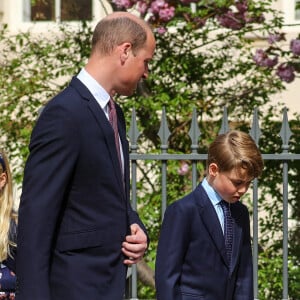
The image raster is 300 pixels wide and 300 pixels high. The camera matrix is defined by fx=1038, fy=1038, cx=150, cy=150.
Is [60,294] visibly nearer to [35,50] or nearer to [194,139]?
[194,139]

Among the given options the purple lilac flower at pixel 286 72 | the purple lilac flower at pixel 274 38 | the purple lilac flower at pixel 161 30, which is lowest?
the purple lilac flower at pixel 286 72

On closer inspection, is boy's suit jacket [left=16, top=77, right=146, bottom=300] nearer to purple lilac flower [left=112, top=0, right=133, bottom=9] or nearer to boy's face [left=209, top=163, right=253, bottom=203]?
boy's face [left=209, top=163, right=253, bottom=203]

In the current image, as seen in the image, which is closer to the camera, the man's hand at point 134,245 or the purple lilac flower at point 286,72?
the man's hand at point 134,245

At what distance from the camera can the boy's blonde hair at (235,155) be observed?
13.0ft

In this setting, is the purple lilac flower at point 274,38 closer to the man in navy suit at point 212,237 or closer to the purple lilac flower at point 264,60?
the purple lilac flower at point 264,60

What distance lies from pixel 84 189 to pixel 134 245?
28 cm

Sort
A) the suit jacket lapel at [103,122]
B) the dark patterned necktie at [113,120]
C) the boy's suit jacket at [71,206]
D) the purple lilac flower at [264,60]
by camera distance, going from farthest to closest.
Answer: the purple lilac flower at [264,60]
the dark patterned necktie at [113,120]
the suit jacket lapel at [103,122]
the boy's suit jacket at [71,206]

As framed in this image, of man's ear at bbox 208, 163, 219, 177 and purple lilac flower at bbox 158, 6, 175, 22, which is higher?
purple lilac flower at bbox 158, 6, 175, 22

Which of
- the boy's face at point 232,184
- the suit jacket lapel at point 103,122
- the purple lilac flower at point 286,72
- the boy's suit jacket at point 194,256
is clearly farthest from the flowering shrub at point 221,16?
the suit jacket lapel at point 103,122

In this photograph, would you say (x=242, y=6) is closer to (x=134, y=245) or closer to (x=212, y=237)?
(x=212, y=237)

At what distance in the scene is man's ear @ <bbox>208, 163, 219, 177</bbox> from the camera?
4031 mm

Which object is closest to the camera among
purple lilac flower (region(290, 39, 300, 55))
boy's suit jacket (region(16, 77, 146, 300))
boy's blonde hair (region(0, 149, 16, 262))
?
boy's suit jacket (region(16, 77, 146, 300))

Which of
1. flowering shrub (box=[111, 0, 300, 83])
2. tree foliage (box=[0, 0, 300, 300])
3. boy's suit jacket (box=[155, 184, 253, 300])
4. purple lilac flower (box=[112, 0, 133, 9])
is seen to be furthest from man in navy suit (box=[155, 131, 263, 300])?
purple lilac flower (box=[112, 0, 133, 9])

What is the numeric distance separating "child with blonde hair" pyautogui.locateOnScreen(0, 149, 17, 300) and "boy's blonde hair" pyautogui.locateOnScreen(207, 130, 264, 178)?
0.90 meters
